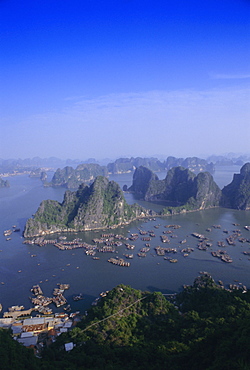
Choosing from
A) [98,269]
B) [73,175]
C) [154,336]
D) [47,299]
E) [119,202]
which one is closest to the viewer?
[154,336]

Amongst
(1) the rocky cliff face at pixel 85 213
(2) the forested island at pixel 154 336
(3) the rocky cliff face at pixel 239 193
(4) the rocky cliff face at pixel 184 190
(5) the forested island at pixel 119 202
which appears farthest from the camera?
(4) the rocky cliff face at pixel 184 190

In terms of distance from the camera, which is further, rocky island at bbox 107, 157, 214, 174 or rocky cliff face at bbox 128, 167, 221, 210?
rocky island at bbox 107, 157, 214, 174

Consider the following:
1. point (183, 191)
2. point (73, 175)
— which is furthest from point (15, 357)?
point (73, 175)

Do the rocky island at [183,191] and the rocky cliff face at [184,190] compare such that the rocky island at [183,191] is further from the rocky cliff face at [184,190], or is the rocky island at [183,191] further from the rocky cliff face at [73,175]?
the rocky cliff face at [73,175]

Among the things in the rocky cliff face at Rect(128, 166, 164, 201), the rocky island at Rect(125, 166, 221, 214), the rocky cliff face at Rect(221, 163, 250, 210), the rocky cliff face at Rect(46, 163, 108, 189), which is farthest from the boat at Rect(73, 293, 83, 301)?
the rocky cliff face at Rect(46, 163, 108, 189)

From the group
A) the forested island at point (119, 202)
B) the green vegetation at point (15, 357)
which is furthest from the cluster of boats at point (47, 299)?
the forested island at point (119, 202)

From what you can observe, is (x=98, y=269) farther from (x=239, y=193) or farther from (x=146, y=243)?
(x=239, y=193)

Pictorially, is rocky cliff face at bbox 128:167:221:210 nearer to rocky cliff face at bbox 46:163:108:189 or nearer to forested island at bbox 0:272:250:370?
rocky cliff face at bbox 46:163:108:189
